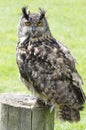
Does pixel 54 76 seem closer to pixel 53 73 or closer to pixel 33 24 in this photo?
pixel 53 73

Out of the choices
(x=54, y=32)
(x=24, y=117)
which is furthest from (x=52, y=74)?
(x=54, y=32)

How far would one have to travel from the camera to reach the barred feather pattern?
17.4ft

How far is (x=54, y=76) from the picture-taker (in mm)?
5352

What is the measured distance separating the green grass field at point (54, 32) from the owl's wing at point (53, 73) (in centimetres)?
244

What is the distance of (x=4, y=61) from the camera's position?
11.8 metres

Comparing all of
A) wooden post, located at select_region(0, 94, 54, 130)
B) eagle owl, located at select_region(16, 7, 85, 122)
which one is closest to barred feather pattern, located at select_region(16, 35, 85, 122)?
eagle owl, located at select_region(16, 7, 85, 122)

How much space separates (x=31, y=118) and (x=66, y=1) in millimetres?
15417

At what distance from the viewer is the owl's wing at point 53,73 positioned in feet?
17.4

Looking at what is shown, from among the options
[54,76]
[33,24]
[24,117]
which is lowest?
[24,117]

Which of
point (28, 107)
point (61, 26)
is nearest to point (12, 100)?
point (28, 107)

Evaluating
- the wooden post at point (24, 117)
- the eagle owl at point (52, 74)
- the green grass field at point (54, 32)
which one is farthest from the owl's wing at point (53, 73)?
the green grass field at point (54, 32)

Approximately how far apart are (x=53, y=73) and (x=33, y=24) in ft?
2.12

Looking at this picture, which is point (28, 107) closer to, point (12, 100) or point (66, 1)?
point (12, 100)

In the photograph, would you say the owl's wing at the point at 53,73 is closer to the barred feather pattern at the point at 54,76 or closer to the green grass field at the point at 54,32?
the barred feather pattern at the point at 54,76
